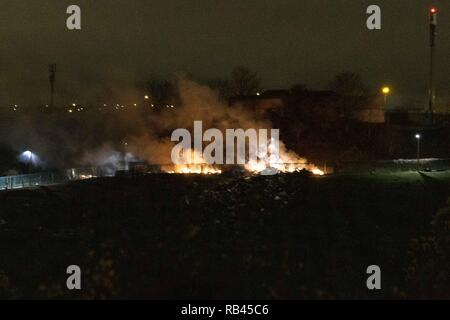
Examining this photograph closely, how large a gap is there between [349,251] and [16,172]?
29569 millimetres

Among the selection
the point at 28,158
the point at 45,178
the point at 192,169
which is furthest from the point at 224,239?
the point at 28,158

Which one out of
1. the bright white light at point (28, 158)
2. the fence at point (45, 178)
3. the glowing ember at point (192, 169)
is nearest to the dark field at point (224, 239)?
the fence at point (45, 178)

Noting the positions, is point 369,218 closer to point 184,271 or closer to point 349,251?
point 349,251

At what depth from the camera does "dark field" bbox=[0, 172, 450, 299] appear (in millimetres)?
15289

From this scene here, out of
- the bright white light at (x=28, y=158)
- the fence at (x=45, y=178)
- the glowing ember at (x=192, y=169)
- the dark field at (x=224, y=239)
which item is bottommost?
the dark field at (x=224, y=239)

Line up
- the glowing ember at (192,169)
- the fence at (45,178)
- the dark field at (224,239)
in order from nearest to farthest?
1. the dark field at (224,239)
2. the fence at (45,178)
3. the glowing ember at (192,169)

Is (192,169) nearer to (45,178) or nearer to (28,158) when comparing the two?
(45,178)

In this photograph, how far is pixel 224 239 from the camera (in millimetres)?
20828

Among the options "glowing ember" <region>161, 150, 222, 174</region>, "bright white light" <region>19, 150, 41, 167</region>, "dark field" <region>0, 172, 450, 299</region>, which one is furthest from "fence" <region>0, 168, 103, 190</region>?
"bright white light" <region>19, 150, 41, 167</region>

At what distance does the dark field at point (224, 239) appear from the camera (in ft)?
50.2

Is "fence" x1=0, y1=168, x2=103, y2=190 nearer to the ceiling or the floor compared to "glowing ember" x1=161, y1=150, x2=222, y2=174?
nearer to the floor

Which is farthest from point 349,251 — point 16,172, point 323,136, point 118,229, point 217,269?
point 323,136

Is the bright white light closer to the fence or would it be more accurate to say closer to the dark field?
the fence

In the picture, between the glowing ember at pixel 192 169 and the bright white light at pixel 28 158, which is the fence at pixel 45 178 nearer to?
the glowing ember at pixel 192 169
